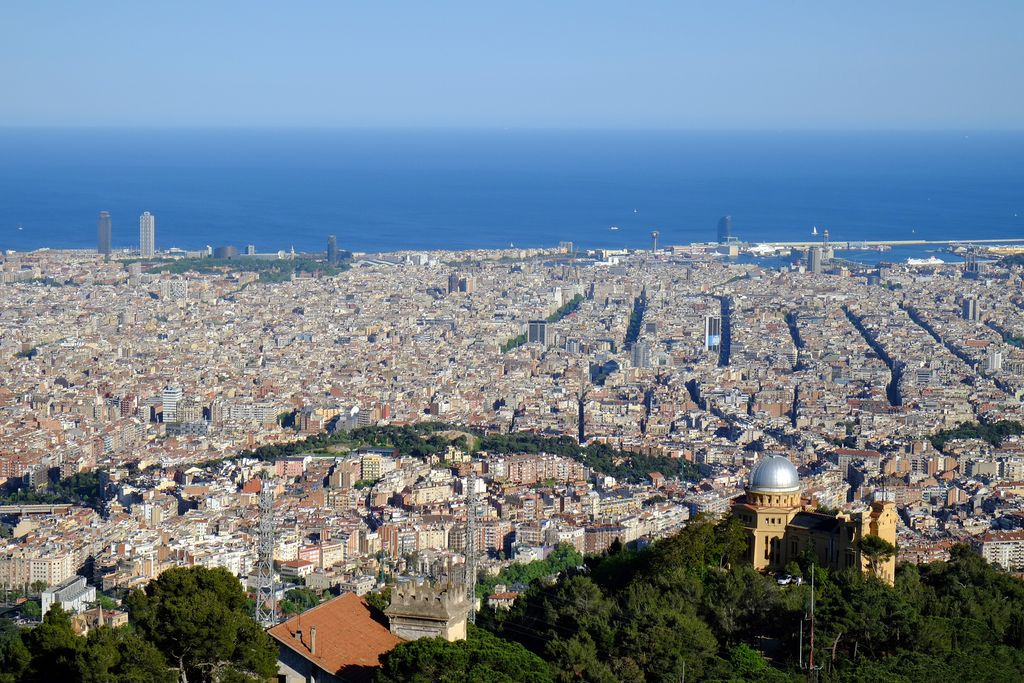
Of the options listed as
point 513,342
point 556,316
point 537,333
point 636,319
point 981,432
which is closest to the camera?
point 981,432

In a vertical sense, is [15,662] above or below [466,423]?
above

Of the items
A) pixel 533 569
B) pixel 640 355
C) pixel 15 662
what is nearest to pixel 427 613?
pixel 15 662

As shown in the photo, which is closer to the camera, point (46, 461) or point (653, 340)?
point (46, 461)

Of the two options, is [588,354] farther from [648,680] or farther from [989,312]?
[648,680]

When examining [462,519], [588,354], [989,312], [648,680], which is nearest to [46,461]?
[462,519]

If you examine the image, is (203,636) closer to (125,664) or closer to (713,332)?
(125,664)

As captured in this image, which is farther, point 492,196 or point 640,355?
point 492,196

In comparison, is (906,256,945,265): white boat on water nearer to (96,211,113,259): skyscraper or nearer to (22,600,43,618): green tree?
(96,211,113,259): skyscraper
